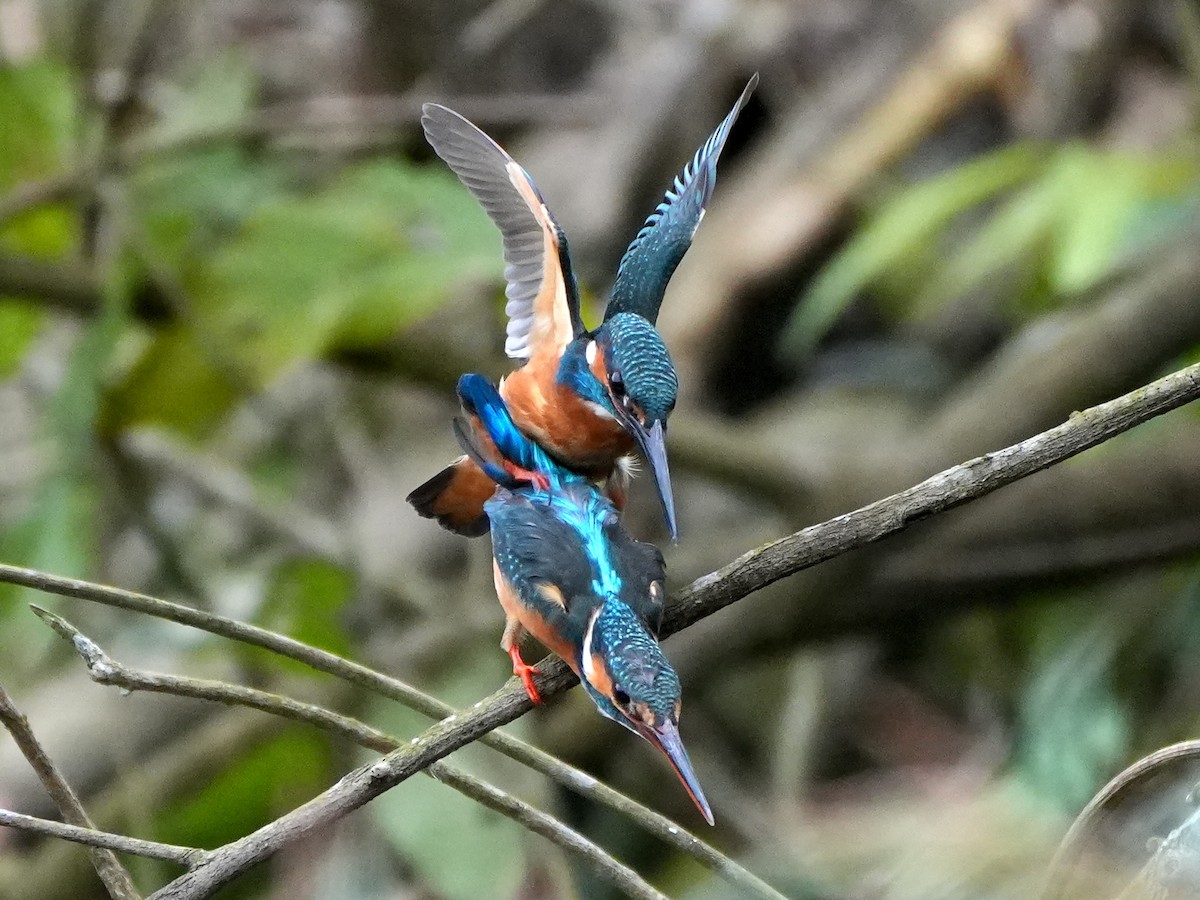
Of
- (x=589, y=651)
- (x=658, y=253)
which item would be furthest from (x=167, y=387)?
(x=589, y=651)

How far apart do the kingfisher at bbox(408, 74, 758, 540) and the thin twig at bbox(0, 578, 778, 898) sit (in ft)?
1.33

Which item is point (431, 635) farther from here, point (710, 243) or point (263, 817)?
point (710, 243)

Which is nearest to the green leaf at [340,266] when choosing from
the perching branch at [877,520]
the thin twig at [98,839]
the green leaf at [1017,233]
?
the green leaf at [1017,233]

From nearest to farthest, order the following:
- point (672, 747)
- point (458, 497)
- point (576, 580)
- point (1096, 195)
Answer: point (672, 747), point (576, 580), point (458, 497), point (1096, 195)

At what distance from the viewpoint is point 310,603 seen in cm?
412

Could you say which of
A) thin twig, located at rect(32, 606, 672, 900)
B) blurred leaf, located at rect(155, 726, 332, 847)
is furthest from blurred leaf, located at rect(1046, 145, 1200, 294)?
blurred leaf, located at rect(155, 726, 332, 847)

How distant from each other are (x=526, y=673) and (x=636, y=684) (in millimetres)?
225

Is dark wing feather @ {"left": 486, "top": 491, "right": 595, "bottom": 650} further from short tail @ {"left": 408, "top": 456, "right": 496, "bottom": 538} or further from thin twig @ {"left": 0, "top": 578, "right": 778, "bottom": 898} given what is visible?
short tail @ {"left": 408, "top": 456, "right": 496, "bottom": 538}

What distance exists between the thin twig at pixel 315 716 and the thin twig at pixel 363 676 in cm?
4

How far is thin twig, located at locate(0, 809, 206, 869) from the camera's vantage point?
5.06ft

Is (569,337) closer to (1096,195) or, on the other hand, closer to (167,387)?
(1096,195)

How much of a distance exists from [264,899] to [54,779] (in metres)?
3.61

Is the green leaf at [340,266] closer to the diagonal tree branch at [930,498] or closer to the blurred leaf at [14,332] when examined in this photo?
the blurred leaf at [14,332]

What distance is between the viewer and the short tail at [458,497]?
228 centimetres
